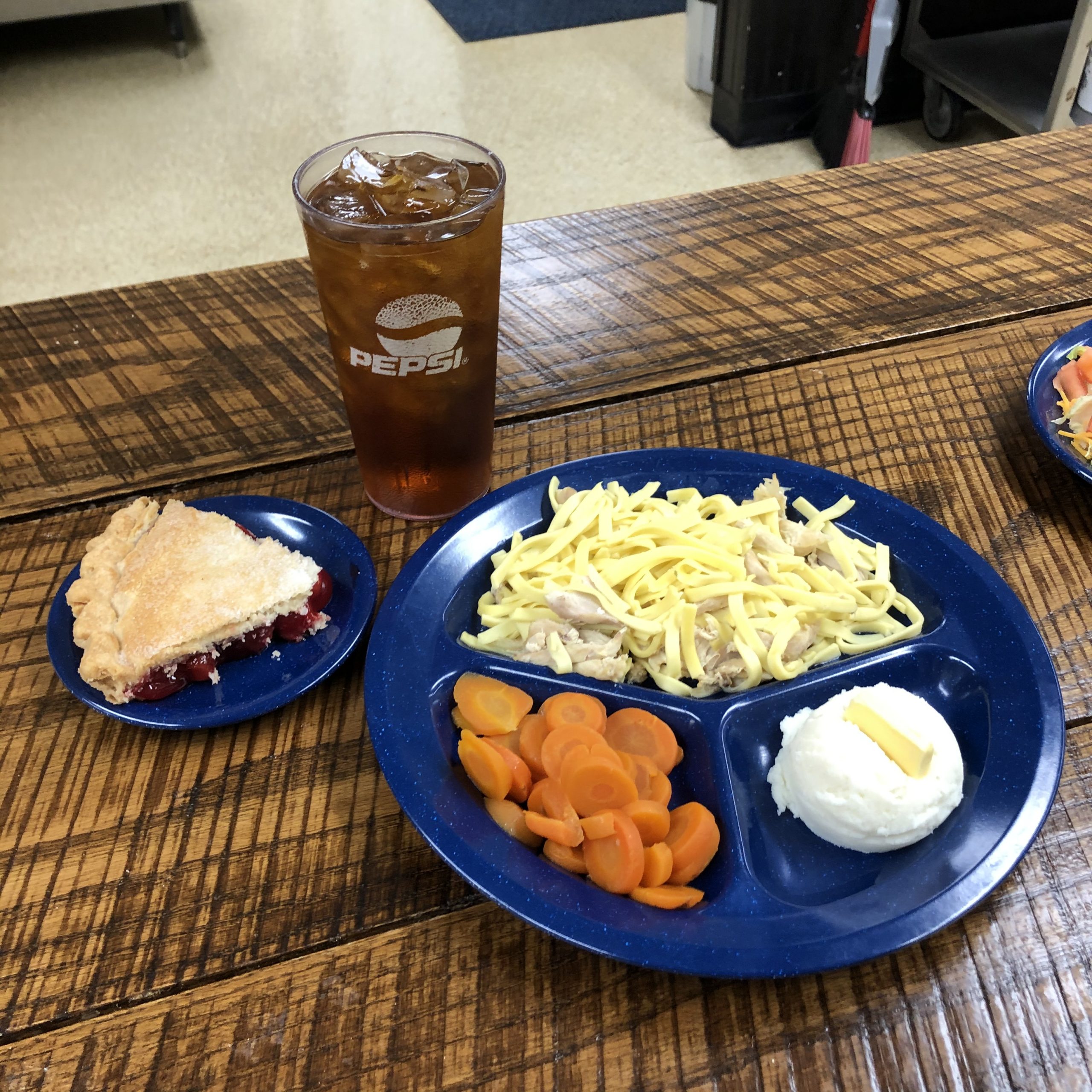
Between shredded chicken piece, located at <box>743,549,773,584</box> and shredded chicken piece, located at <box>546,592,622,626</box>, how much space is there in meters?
0.17

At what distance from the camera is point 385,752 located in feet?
3.05

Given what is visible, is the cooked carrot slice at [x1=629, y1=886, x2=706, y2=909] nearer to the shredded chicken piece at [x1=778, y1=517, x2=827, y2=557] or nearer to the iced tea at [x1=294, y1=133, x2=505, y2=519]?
the shredded chicken piece at [x1=778, y1=517, x2=827, y2=557]

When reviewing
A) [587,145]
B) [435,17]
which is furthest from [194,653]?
[435,17]

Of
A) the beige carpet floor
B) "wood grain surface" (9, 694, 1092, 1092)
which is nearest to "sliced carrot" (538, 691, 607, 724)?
"wood grain surface" (9, 694, 1092, 1092)

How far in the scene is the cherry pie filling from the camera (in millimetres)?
1024

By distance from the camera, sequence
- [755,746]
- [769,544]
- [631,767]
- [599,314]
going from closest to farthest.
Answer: [631,767] < [755,746] < [769,544] < [599,314]

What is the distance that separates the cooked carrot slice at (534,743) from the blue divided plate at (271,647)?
0.23 metres

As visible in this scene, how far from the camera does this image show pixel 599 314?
1656 millimetres

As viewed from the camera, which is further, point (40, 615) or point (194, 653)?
point (40, 615)

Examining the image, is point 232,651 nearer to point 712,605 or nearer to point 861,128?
point 712,605

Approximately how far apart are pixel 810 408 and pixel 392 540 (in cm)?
66

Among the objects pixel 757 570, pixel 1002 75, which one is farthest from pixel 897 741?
pixel 1002 75

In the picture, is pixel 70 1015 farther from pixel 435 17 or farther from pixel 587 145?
pixel 435 17

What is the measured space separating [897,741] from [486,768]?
388 mm
